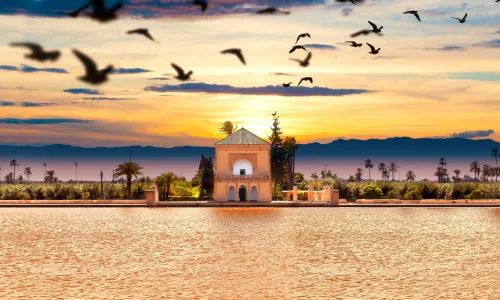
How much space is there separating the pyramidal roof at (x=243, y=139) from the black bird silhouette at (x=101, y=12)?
5437 cm

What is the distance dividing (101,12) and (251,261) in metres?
12.7

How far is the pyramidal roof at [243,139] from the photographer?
202 feet

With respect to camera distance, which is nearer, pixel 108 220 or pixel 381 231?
pixel 381 231

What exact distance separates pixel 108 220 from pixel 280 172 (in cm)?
4165

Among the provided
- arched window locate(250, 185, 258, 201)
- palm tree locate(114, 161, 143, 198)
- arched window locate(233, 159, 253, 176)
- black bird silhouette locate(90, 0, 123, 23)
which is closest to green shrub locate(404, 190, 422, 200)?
arched window locate(250, 185, 258, 201)

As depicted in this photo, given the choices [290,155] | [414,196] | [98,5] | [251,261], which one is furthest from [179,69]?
[290,155]

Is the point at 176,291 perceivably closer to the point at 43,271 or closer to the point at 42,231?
the point at 43,271

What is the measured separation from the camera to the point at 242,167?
62156 mm

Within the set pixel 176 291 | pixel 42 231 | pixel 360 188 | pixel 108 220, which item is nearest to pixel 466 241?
pixel 176 291

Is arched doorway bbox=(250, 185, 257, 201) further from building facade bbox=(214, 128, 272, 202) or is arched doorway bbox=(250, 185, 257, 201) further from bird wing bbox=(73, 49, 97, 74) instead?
bird wing bbox=(73, 49, 97, 74)

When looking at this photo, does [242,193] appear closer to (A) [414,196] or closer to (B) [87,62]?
(A) [414,196]

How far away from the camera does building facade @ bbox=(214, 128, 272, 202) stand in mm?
59594

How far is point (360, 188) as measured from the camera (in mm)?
70938

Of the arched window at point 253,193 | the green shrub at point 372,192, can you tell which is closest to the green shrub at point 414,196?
the green shrub at point 372,192
